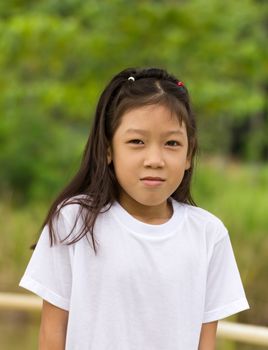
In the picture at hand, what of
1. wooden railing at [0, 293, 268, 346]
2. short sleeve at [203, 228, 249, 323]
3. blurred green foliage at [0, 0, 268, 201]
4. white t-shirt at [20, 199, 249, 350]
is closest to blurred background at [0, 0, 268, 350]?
blurred green foliage at [0, 0, 268, 201]

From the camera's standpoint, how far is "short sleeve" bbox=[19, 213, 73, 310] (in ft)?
6.83

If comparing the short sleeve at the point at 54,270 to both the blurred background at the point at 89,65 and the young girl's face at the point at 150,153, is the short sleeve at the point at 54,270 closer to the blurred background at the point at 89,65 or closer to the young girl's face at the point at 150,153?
the young girl's face at the point at 150,153

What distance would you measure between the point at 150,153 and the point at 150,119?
84mm

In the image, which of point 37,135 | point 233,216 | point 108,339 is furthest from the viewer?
point 37,135

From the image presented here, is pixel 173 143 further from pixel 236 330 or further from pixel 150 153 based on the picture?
pixel 236 330

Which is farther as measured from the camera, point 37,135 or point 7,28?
point 37,135

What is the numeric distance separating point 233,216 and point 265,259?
1.87 metres

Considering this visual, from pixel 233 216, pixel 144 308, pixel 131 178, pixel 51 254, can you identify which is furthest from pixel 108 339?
pixel 233 216

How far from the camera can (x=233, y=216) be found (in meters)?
8.34

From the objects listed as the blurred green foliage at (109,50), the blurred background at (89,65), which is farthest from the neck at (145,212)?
the blurred green foliage at (109,50)

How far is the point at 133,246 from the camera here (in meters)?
2.05

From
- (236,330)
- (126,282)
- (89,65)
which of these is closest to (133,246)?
(126,282)

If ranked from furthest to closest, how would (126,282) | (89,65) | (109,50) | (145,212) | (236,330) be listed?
(89,65)
(109,50)
(236,330)
(145,212)
(126,282)

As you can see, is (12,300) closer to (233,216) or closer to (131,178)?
(131,178)
